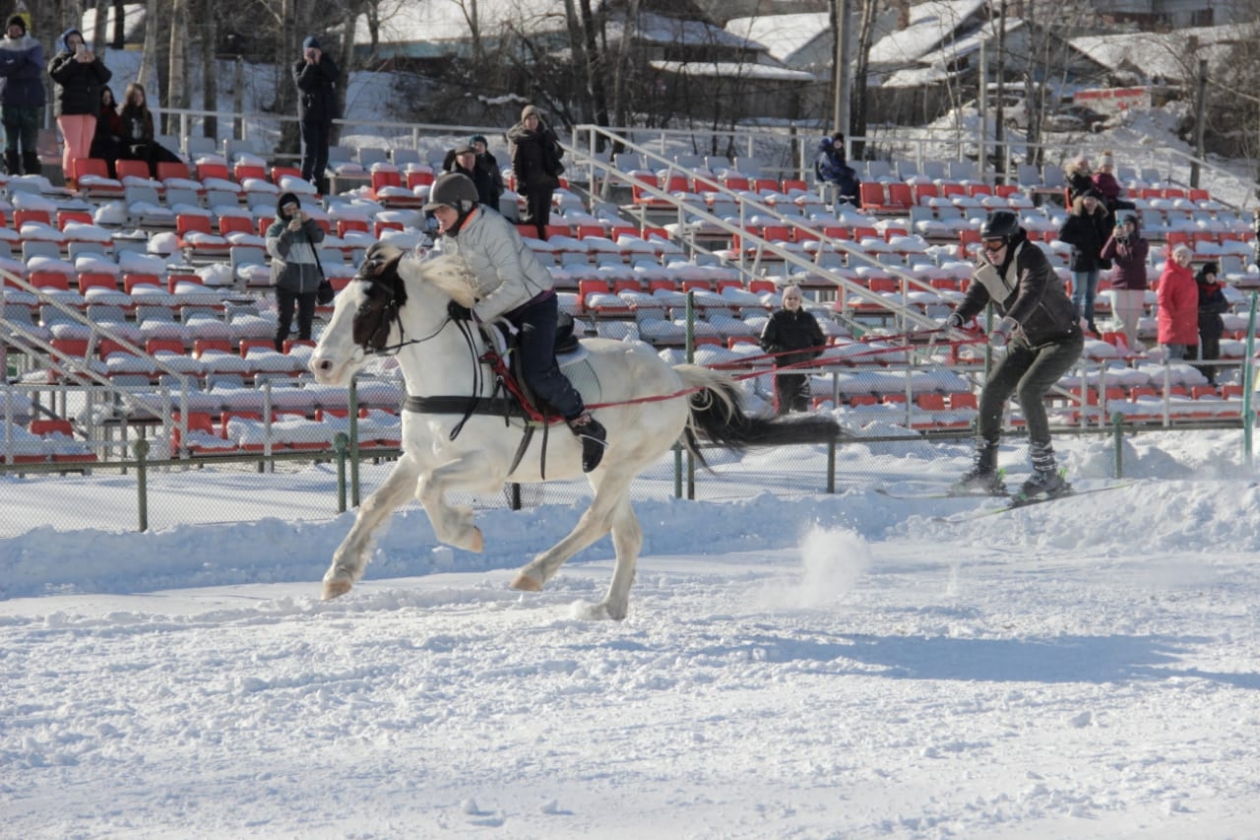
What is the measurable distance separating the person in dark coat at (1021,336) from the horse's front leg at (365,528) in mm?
3853

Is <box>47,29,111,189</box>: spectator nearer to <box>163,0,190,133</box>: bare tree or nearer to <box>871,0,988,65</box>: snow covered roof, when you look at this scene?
<box>163,0,190,133</box>: bare tree

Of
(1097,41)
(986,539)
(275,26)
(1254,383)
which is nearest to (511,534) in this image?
(986,539)

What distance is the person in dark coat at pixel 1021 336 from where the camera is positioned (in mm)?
10633

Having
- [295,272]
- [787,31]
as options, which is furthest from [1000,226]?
A: [787,31]

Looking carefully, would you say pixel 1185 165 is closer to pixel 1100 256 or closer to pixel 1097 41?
pixel 1097 41

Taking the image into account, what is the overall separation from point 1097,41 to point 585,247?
137 ft

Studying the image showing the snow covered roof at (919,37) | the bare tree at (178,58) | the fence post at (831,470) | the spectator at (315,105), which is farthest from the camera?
the snow covered roof at (919,37)

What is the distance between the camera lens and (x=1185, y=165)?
45.0m

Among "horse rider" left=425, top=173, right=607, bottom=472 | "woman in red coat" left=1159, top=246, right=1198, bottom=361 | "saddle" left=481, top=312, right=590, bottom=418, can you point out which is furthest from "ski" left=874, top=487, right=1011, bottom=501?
"woman in red coat" left=1159, top=246, right=1198, bottom=361

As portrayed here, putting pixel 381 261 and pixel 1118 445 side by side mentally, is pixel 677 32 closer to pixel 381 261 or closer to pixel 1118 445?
pixel 1118 445

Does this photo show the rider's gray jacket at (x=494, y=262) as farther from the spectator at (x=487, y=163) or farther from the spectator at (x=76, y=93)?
the spectator at (x=76, y=93)

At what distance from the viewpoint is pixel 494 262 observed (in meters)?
8.34

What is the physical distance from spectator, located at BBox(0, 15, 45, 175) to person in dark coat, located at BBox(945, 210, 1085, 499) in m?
11.8

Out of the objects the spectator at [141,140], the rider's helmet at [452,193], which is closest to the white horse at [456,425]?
the rider's helmet at [452,193]
